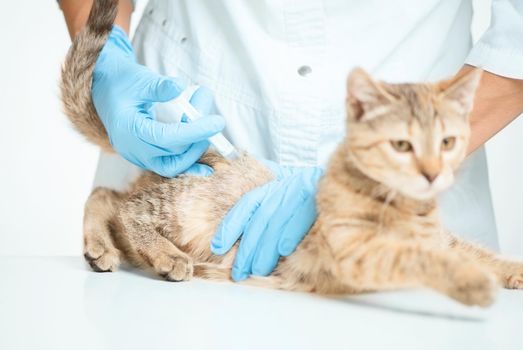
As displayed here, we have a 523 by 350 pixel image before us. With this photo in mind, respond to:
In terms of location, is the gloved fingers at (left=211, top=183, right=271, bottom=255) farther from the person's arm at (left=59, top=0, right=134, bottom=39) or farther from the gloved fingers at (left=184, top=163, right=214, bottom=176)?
the person's arm at (left=59, top=0, right=134, bottom=39)

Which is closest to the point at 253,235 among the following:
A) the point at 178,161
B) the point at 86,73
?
the point at 178,161

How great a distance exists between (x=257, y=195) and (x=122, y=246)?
0.37m

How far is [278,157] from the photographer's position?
1.66m

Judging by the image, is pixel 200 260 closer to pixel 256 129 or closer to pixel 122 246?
pixel 122 246

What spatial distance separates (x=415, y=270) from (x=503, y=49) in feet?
2.48

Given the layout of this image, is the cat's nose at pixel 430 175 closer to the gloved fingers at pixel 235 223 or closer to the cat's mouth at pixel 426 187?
the cat's mouth at pixel 426 187

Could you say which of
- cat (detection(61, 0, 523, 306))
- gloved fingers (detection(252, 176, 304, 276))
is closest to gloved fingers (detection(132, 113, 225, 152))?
cat (detection(61, 0, 523, 306))

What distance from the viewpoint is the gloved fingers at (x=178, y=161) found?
149 cm

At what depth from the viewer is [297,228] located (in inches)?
51.1

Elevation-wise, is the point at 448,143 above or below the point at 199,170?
above

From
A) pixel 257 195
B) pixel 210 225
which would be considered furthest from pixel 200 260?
pixel 257 195

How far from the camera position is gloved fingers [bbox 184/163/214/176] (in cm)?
A: 150

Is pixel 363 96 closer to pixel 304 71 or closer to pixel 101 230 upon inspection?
pixel 304 71

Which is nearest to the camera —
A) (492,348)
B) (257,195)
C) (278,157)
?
(492,348)
